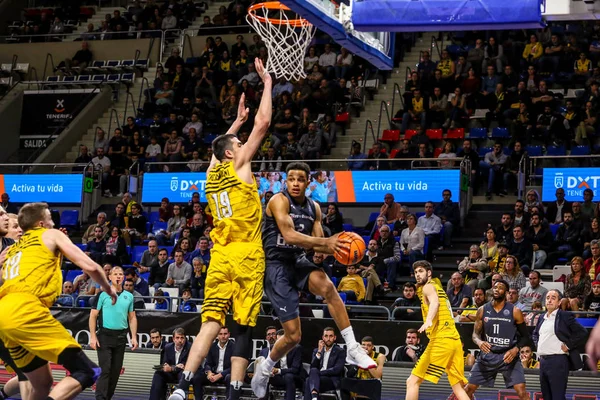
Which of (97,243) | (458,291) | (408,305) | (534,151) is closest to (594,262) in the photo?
(458,291)

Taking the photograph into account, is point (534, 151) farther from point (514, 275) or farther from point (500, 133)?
point (514, 275)

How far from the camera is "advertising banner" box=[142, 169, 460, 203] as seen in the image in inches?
776

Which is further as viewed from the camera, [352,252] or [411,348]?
[411,348]

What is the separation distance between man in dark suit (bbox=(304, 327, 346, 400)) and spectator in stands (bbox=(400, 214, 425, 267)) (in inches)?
155

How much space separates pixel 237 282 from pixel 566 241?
10342 millimetres

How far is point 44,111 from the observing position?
28.9 m

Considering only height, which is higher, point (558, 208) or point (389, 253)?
point (558, 208)

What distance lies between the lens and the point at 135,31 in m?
29.0

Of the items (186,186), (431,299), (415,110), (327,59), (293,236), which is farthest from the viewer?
(327,59)

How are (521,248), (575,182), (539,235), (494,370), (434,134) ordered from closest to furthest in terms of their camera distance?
(494,370) → (521,248) → (539,235) → (575,182) → (434,134)

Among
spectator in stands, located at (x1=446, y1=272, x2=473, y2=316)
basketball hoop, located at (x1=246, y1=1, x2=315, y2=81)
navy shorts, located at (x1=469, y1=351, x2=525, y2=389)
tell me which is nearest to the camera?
navy shorts, located at (x1=469, y1=351, x2=525, y2=389)

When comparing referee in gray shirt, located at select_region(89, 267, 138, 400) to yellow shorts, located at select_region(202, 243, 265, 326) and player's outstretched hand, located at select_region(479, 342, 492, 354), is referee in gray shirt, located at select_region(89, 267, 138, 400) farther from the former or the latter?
yellow shorts, located at select_region(202, 243, 265, 326)

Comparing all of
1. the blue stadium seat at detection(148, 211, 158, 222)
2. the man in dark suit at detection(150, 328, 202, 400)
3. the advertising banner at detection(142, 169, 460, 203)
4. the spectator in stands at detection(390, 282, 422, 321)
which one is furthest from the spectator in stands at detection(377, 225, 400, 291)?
the blue stadium seat at detection(148, 211, 158, 222)

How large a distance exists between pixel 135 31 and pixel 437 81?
10545mm
